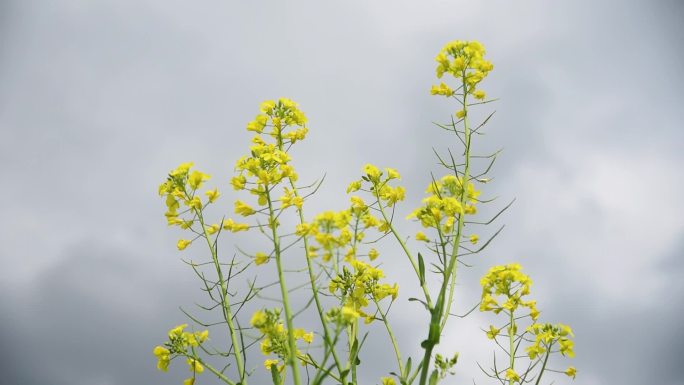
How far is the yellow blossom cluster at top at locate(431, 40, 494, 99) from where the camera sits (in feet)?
12.2

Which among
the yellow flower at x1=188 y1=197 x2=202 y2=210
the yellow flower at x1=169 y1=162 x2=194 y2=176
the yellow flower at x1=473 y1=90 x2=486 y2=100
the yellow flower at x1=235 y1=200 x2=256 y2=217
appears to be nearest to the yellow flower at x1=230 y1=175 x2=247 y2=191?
the yellow flower at x1=235 y1=200 x2=256 y2=217

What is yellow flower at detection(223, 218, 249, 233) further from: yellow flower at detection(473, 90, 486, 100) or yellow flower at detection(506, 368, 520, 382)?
yellow flower at detection(506, 368, 520, 382)

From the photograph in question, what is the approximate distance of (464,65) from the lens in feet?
12.3

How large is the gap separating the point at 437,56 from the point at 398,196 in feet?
3.53

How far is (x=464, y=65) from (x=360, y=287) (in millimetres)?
1755

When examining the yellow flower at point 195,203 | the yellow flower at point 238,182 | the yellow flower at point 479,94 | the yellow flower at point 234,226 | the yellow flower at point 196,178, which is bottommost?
the yellow flower at point 234,226

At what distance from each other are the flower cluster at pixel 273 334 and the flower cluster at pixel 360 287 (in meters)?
0.44

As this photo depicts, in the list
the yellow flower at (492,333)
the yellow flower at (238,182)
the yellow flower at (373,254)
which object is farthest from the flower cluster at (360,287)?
the yellow flower at (492,333)

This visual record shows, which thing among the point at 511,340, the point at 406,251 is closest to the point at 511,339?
the point at 511,340

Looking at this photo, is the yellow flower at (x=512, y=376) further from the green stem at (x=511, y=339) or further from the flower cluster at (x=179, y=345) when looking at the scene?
the flower cluster at (x=179, y=345)

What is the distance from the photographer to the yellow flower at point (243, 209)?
2.88 metres

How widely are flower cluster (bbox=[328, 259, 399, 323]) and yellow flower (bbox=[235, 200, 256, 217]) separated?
75 centimetres

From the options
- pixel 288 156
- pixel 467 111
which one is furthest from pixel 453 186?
pixel 288 156

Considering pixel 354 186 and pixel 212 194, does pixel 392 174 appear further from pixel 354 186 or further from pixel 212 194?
pixel 212 194
